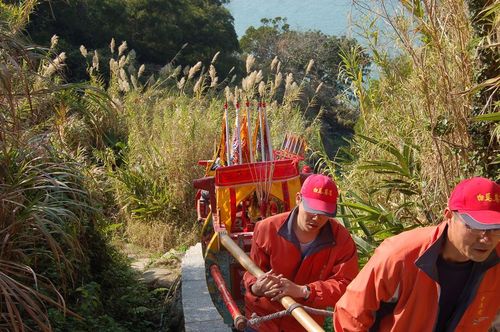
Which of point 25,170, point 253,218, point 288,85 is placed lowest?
point 253,218

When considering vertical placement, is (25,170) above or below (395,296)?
above

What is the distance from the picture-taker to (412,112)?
4980mm

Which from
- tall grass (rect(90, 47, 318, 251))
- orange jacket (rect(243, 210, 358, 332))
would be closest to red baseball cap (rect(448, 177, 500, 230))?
orange jacket (rect(243, 210, 358, 332))

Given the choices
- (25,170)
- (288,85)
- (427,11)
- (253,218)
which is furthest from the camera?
(288,85)

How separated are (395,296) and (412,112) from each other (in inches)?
114

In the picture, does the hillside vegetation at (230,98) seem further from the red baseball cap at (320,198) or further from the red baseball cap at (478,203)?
the red baseball cap at (478,203)

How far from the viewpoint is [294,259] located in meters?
3.52

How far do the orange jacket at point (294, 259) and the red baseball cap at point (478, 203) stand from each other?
4.17ft

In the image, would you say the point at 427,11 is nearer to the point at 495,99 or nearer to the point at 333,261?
the point at 495,99

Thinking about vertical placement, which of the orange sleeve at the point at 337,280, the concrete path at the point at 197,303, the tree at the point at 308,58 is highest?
the tree at the point at 308,58

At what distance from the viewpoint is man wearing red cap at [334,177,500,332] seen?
2207 mm

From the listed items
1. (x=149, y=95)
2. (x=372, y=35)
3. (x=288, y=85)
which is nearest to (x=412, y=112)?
(x=372, y=35)

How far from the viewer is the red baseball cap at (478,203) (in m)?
2.16

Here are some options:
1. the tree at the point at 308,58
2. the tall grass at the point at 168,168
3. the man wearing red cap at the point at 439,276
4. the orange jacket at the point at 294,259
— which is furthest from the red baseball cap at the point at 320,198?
the tree at the point at 308,58
